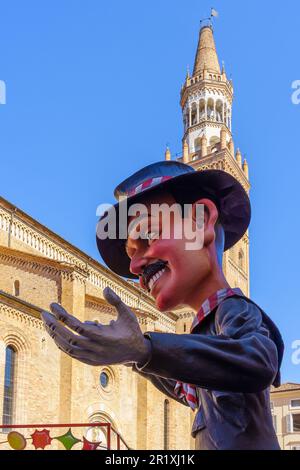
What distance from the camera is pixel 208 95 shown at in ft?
142

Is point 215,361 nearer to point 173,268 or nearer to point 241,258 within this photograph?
point 173,268

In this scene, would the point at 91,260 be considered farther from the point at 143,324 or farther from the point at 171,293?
the point at 171,293

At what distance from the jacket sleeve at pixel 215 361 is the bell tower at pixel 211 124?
37065mm

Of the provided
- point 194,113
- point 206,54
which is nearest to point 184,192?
point 194,113

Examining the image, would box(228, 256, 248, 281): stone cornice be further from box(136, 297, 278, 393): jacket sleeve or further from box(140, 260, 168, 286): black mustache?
box(136, 297, 278, 393): jacket sleeve

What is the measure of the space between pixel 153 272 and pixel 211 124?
135ft

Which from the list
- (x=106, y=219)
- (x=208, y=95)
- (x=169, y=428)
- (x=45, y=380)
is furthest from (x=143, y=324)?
(x=208, y=95)

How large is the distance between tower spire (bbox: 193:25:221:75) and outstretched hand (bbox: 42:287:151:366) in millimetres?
44311

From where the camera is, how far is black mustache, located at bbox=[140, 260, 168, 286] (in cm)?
292

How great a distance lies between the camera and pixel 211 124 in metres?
43.2

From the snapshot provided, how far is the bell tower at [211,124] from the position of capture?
131 ft

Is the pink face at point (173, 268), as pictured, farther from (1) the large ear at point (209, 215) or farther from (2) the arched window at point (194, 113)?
(2) the arched window at point (194, 113)

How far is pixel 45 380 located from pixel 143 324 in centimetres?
638
